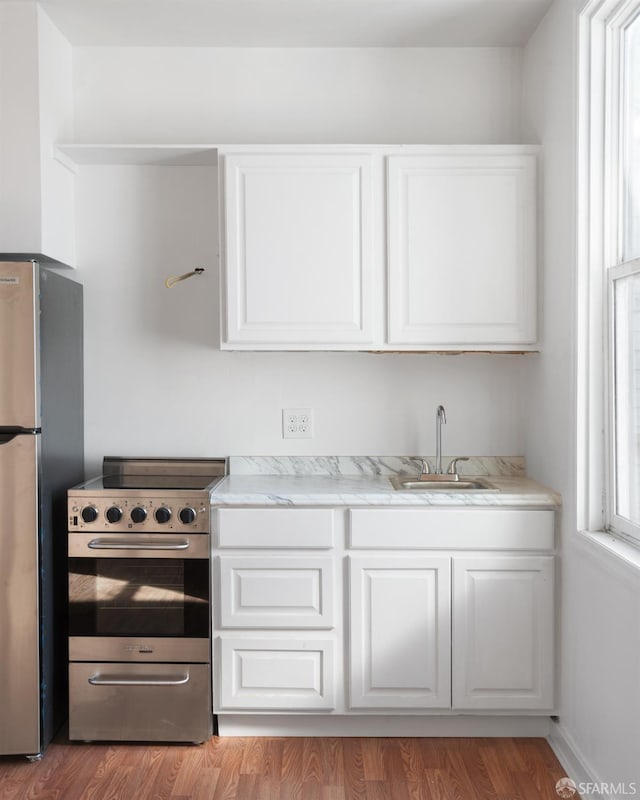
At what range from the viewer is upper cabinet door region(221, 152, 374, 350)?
2.59m

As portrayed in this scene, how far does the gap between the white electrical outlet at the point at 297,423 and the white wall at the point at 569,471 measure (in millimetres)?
906

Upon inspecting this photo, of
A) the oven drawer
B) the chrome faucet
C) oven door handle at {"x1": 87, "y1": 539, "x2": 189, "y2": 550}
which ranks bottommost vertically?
the oven drawer

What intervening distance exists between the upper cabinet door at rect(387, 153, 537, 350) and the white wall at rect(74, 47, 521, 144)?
0.38 meters

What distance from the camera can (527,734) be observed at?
99.1 inches

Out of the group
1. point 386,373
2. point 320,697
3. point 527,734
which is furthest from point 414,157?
point 527,734

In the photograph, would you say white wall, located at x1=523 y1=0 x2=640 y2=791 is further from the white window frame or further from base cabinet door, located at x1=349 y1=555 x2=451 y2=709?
base cabinet door, located at x1=349 y1=555 x2=451 y2=709

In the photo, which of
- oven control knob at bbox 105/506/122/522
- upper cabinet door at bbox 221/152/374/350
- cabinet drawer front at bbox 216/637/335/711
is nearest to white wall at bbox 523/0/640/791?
upper cabinet door at bbox 221/152/374/350

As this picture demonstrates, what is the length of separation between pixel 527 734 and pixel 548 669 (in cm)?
28

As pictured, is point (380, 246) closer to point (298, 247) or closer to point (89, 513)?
point (298, 247)

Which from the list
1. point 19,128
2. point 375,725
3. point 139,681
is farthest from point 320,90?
point 375,725

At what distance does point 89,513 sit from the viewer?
7.95ft

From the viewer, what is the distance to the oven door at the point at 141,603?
2438 millimetres

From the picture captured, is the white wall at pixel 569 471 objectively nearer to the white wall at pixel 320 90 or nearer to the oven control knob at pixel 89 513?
the white wall at pixel 320 90

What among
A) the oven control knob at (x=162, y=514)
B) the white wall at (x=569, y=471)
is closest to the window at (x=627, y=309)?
the white wall at (x=569, y=471)
